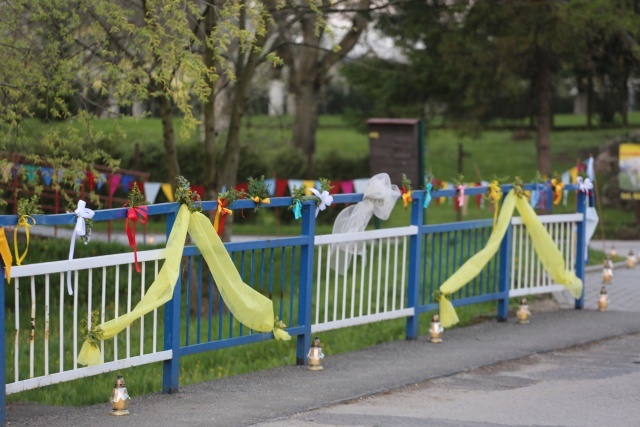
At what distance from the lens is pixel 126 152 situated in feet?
96.3

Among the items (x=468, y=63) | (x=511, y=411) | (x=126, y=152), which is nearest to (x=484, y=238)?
(x=511, y=411)

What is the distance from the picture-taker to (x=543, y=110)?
2734cm

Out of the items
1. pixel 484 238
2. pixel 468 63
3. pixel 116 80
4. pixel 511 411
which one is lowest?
pixel 511 411

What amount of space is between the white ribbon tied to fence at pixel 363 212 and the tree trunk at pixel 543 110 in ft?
57.0

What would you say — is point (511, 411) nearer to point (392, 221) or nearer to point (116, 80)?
point (116, 80)

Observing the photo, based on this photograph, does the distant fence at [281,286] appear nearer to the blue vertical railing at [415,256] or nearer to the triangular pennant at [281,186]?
the blue vertical railing at [415,256]

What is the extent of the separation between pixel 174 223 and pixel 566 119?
1818 inches

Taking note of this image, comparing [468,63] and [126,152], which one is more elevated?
[468,63]

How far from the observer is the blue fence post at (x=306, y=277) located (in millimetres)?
8664

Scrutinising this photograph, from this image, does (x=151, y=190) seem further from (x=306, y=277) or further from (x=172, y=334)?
(x=172, y=334)

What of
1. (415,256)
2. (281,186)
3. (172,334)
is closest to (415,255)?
(415,256)

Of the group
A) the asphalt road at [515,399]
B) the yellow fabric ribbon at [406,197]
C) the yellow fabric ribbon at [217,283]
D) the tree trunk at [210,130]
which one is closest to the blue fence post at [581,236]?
the asphalt road at [515,399]

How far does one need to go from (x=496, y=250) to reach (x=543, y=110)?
17.3 meters

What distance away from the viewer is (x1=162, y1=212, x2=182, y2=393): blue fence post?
298 inches
